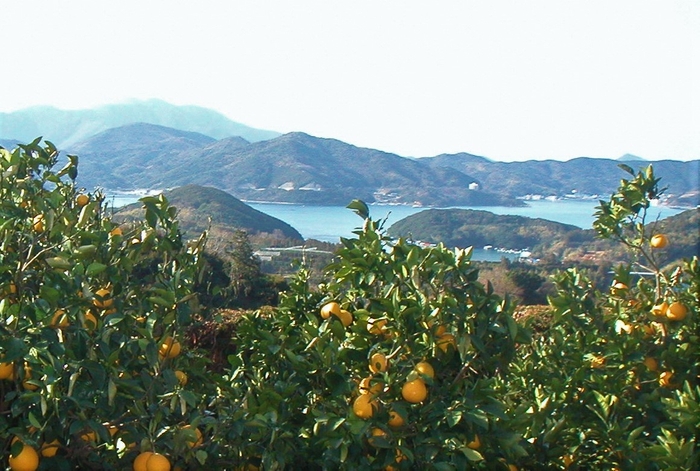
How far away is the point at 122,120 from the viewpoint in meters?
74.7

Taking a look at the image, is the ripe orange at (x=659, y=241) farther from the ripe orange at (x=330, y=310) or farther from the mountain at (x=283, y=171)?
the mountain at (x=283, y=171)

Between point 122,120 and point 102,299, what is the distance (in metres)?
78.1

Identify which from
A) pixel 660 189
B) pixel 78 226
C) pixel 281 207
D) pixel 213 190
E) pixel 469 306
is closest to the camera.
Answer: pixel 469 306

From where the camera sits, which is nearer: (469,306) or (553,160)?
(469,306)

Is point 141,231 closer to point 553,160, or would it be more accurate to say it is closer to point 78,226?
point 78,226

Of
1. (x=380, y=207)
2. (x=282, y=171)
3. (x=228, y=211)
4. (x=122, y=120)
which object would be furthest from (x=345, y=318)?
(x=122, y=120)

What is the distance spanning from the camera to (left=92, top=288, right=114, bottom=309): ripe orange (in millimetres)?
1761

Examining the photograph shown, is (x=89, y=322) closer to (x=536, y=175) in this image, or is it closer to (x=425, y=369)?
(x=425, y=369)

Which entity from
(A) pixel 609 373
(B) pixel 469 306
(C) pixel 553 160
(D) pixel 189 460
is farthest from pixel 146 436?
(C) pixel 553 160

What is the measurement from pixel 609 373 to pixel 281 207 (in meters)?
23.2

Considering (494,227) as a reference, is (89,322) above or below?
above

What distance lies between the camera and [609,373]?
224cm

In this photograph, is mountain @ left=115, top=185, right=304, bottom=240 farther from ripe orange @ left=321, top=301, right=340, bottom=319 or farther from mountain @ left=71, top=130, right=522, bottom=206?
ripe orange @ left=321, top=301, right=340, bottom=319

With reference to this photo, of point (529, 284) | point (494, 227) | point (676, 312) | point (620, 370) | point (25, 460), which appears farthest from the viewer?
point (494, 227)
